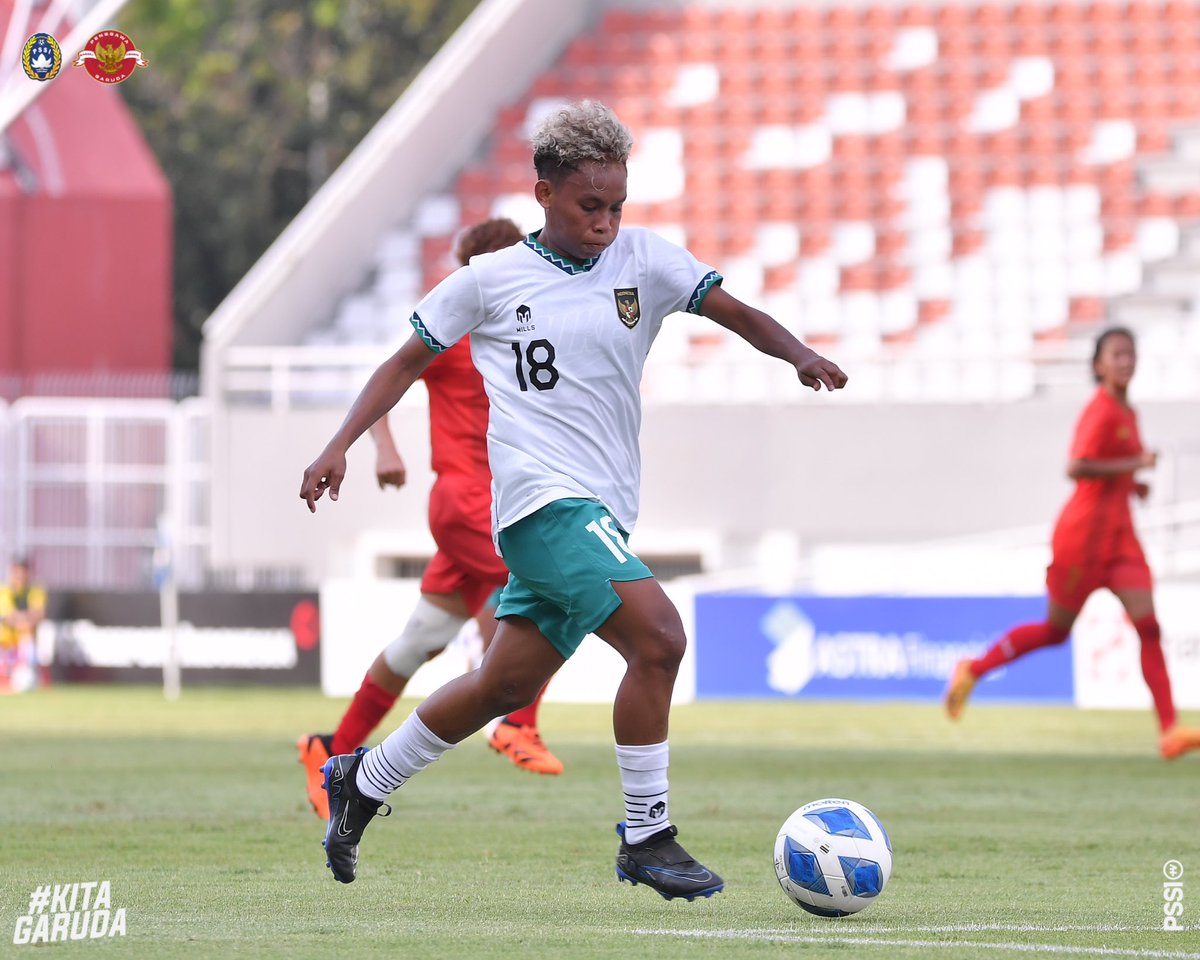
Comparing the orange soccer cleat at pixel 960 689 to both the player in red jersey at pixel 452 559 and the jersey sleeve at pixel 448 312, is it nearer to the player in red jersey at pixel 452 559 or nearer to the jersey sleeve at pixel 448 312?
the player in red jersey at pixel 452 559

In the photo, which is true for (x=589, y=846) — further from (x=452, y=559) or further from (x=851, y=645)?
(x=851, y=645)

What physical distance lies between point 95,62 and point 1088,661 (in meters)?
11.3

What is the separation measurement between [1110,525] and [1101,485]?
245mm

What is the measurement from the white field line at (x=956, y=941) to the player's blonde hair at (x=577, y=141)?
2037mm

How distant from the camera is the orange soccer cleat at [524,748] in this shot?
874cm

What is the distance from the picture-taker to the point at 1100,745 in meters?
13.0

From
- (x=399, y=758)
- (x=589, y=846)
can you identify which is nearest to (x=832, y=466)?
(x=589, y=846)

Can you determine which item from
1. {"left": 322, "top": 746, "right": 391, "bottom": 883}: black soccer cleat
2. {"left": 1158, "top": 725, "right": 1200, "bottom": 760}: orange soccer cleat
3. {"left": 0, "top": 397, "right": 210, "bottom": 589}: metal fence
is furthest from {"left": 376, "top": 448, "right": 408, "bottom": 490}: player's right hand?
{"left": 0, "top": 397, "right": 210, "bottom": 589}: metal fence

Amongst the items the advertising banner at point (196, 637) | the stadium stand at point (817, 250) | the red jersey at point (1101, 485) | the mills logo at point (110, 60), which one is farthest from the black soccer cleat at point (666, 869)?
the advertising banner at point (196, 637)

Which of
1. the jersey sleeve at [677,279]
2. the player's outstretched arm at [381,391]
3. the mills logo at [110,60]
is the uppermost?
the mills logo at [110,60]

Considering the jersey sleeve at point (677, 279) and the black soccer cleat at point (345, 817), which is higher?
Result: the jersey sleeve at point (677, 279)

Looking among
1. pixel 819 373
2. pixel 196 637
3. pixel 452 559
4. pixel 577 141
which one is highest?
pixel 577 141

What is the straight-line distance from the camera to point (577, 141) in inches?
218

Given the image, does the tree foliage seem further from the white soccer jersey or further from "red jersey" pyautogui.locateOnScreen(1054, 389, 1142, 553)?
the white soccer jersey
